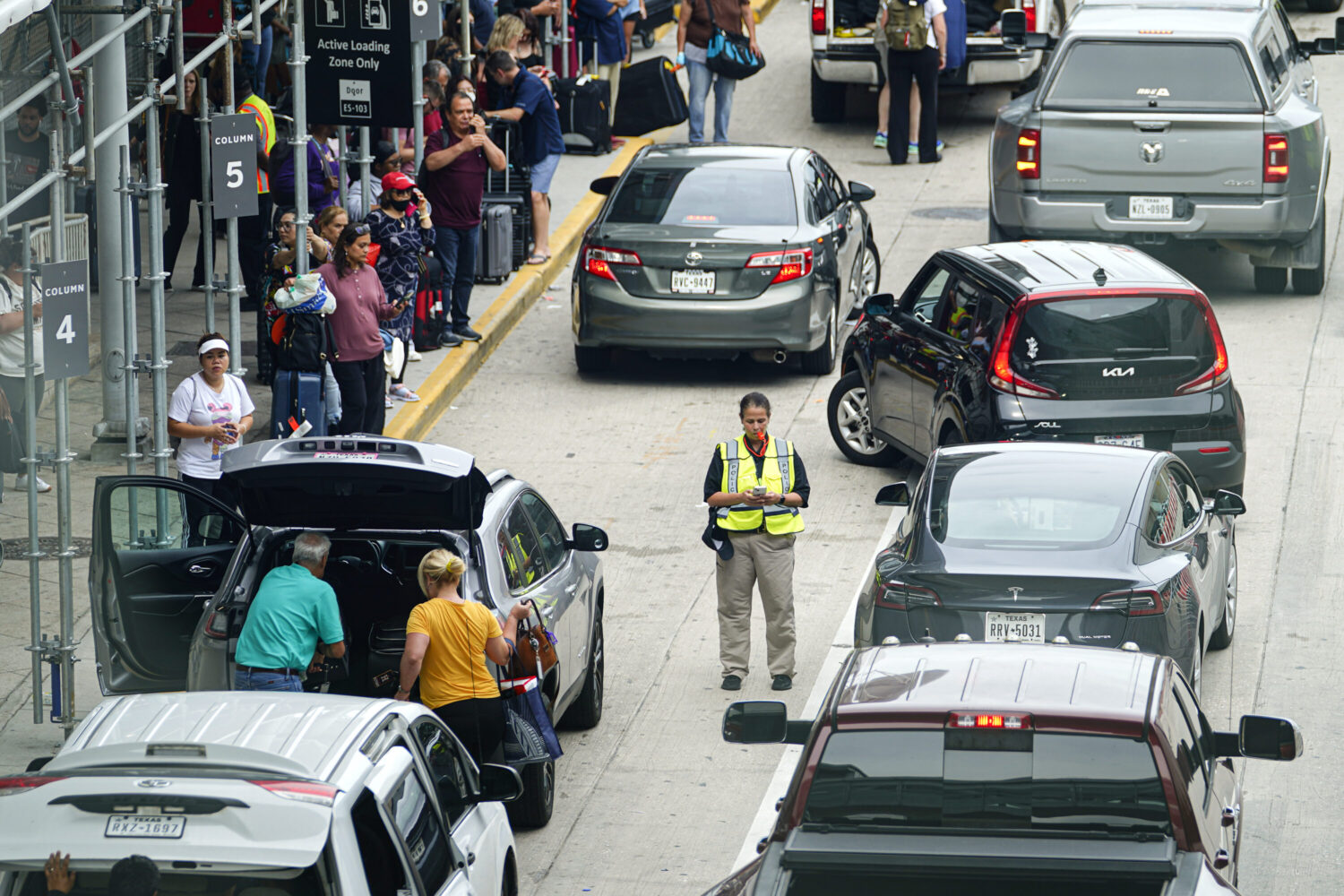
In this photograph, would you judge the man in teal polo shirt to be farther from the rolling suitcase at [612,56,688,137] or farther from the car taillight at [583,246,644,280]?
the rolling suitcase at [612,56,688,137]

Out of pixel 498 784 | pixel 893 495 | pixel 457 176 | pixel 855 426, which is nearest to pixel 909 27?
pixel 457 176

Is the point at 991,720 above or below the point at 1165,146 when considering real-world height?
below

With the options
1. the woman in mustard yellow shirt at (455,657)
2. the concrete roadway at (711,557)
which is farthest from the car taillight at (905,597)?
the woman in mustard yellow shirt at (455,657)

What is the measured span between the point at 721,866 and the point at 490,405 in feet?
27.1

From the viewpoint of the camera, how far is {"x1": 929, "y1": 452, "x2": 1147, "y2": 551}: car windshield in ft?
33.0

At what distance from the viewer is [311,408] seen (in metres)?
13.6

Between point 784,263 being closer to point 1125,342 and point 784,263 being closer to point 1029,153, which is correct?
point 1029,153

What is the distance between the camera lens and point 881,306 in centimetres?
1513

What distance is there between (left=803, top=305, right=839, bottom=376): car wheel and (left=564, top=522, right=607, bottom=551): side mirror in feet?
23.3

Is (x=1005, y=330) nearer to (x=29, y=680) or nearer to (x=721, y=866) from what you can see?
(x=721, y=866)

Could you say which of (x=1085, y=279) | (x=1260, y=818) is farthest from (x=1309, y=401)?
(x=1260, y=818)

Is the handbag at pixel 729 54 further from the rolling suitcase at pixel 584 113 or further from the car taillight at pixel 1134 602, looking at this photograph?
the car taillight at pixel 1134 602

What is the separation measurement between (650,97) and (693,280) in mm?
7723

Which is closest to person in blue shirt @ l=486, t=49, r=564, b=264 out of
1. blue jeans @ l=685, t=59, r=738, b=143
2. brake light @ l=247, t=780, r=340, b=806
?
blue jeans @ l=685, t=59, r=738, b=143
